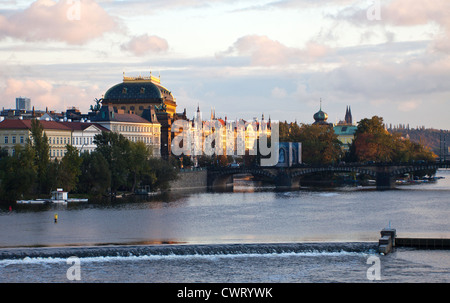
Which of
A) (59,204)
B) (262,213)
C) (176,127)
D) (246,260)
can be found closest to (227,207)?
(262,213)

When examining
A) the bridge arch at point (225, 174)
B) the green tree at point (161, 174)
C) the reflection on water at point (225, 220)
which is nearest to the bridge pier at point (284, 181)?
the bridge arch at point (225, 174)

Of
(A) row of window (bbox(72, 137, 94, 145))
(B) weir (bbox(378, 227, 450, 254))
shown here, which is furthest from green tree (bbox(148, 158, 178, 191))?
(B) weir (bbox(378, 227, 450, 254))

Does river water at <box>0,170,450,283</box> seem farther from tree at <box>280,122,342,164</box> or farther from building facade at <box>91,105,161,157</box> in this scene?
tree at <box>280,122,342,164</box>

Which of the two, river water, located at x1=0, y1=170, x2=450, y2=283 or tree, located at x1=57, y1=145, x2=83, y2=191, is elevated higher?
tree, located at x1=57, y1=145, x2=83, y2=191

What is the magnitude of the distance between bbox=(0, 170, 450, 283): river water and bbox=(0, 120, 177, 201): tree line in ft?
20.2

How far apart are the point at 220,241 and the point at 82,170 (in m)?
46.2

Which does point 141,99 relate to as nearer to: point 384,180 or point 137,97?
point 137,97

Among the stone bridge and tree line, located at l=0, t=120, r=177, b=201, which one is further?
the stone bridge

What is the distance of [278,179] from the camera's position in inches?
5256

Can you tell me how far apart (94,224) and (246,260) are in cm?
2277

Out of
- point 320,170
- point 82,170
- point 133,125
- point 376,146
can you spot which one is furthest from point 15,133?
point 376,146

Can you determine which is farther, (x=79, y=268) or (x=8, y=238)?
(x=8, y=238)

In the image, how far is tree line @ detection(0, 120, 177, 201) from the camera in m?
91.4

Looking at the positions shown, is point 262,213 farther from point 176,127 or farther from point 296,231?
point 176,127
